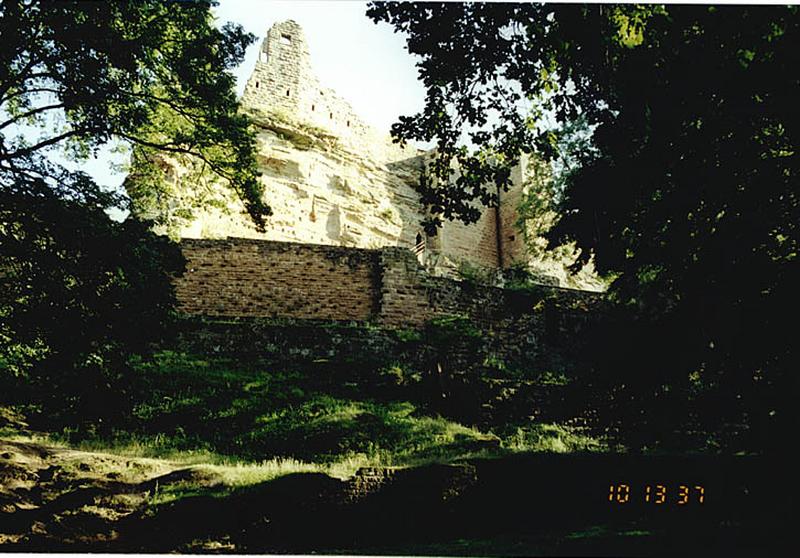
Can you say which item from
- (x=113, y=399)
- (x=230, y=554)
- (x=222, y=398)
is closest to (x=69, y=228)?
(x=113, y=399)

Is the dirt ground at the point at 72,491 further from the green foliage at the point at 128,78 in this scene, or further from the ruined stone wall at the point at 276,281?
the ruined stone wall at the point at 276,281

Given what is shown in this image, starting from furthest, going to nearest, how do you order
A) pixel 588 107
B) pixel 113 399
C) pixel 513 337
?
pixel 513 337, pixel 588 107, pixel 113 399

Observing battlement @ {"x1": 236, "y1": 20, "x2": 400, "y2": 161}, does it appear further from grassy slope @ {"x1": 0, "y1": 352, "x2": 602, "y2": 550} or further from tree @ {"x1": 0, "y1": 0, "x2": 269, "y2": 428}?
tree @ {"x1": 0, "y1": 0, "x2": 269, "y2": 428}

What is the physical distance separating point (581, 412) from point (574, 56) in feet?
12.4

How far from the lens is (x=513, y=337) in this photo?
13.0 m

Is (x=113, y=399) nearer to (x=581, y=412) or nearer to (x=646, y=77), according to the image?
(x=581, y=412)

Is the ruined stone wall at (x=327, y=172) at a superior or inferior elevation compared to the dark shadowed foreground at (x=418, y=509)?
superior

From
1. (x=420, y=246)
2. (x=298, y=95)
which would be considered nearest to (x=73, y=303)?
(x=420, y=246)

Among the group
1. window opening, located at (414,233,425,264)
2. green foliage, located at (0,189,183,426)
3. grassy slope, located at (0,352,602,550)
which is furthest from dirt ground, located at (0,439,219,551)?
window opening, located at (414,233,425,264)

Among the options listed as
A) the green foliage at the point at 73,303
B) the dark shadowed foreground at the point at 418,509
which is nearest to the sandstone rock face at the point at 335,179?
the green foliage at the point at 73,303

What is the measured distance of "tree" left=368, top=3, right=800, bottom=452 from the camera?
164 inches

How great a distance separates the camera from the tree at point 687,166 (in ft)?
13.7

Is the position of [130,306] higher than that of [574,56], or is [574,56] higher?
[574,56]

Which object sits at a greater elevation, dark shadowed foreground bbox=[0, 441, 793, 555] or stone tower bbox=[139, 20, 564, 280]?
stone tower bbox=[139, 20, 564, 280]
